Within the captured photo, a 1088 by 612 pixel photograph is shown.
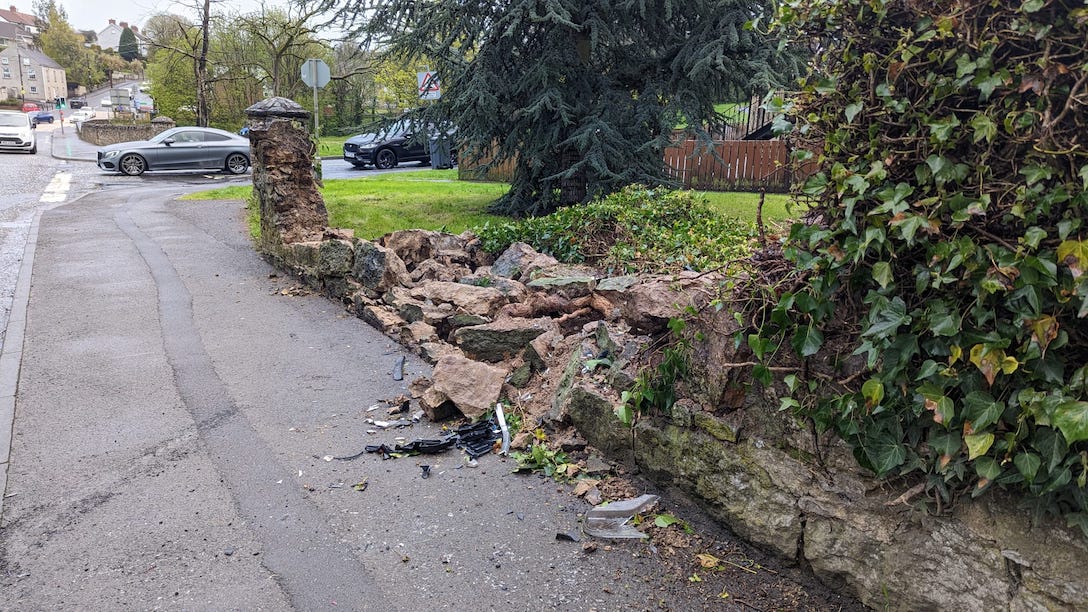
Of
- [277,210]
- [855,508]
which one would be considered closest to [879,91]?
[855,508]

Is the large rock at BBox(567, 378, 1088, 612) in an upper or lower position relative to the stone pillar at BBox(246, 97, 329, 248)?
lower

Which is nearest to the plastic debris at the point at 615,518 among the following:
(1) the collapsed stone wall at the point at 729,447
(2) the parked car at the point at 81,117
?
(1) the collapsed stone wall at the point at 729,447

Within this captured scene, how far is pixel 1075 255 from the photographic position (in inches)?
86.1

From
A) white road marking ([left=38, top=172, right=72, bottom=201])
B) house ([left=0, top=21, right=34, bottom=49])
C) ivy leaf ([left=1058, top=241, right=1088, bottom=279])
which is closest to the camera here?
ivy leaf ([left=1058, top=241, right=1088, bottom=279])

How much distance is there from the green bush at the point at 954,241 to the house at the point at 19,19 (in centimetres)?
16364

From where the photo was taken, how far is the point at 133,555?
12.0 feet

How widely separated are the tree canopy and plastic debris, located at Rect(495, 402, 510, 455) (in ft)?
22.2

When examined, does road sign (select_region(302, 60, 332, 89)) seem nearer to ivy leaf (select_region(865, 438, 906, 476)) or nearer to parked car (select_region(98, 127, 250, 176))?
parked car (select_region(98, 127, 250, 176))

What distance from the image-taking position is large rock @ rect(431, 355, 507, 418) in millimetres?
5051

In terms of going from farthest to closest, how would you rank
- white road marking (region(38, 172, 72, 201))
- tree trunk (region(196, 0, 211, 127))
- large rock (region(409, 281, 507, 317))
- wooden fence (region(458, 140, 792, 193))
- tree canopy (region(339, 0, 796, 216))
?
tree trunk (region(196, 0, 211, 127))
white road marking (region(38, 172, 72, 201))
wooden fence (region(458, 140, 792, 193))
tree canopy (region(339, 0, 796, 216))
large rock (region(409, 281, 507, 317))

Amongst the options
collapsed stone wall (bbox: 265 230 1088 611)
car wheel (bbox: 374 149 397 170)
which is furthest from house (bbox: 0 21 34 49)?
collapsed stone wall (bbox: 265 230 1088 611)

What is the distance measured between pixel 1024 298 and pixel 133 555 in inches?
158

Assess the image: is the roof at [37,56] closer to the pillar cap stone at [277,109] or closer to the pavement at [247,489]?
the pillar cap stone at [277,109]

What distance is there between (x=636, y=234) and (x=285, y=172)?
5436mm
